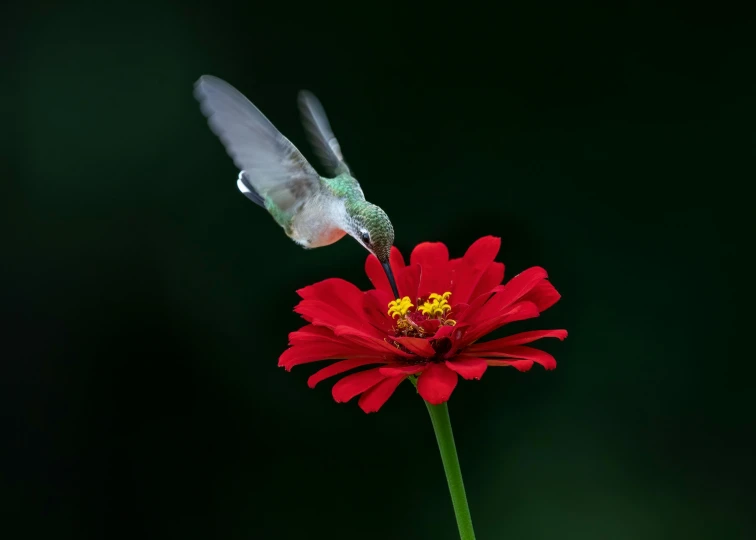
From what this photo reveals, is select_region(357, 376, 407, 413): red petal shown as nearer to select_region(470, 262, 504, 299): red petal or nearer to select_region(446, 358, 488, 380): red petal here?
select_region(446, 358, 488, 380): red petal

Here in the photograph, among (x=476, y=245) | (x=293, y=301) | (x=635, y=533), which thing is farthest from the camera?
(x=293, y=301)

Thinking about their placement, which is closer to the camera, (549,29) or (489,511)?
(489,511)

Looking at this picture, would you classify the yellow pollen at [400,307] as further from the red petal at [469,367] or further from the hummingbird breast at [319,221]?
the hummingbird breast at [319,221]

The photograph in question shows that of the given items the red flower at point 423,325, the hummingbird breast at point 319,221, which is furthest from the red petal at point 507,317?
the hummingbird breast at point 319,221

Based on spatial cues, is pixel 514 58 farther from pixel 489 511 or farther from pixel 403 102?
pixel 489 511

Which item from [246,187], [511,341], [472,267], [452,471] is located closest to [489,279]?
[472,267]

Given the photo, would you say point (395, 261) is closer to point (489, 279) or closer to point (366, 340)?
point (489, 279)

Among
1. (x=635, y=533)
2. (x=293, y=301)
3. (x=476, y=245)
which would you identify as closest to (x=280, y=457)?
(x=293, y=301)
